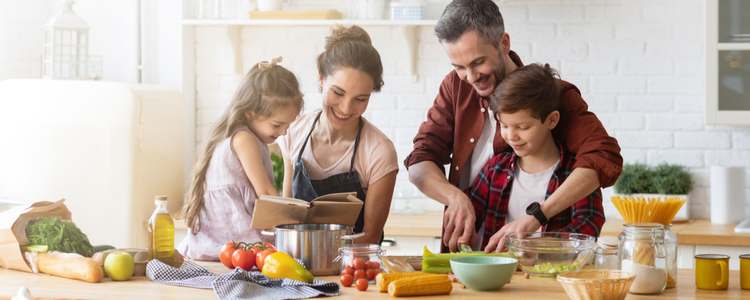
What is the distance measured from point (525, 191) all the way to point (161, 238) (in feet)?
3.53

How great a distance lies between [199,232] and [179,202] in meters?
1.83

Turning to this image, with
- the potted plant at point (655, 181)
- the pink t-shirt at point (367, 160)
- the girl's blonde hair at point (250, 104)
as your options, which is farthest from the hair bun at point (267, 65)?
the potted plant at point (655, 181)

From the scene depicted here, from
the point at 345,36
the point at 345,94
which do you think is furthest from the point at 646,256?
the point at 345,36

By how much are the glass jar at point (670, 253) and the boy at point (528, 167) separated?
1.31ft

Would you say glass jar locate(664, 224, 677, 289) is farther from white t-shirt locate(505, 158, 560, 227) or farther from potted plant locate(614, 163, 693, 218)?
potted plant locate(614, 163, 693, 218)

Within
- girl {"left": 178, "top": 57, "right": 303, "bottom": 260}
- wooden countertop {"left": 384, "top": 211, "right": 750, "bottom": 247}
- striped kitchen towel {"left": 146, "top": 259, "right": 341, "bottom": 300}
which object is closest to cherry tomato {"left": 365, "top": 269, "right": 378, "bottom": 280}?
striped kitchen towel {"left": 146, "top": 259, "right": 341, "bottom": 300}

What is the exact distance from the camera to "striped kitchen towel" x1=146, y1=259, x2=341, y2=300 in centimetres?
146

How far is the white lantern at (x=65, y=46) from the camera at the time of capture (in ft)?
10.8

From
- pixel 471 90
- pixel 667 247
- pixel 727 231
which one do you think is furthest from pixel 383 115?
pixel 667 247

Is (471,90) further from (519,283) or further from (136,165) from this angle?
(136,165)

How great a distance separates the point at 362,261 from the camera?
64.1 inches

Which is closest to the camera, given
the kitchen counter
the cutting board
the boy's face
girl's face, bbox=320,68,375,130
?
the kitchen counter

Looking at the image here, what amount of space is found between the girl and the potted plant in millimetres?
1941

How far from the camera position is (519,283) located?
5.25 ft
